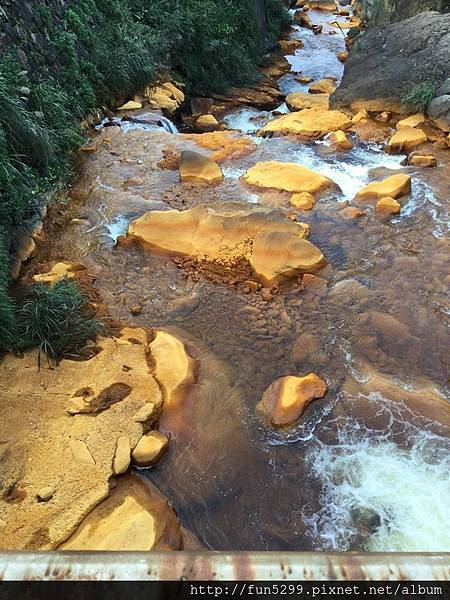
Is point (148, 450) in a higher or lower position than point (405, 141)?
lower

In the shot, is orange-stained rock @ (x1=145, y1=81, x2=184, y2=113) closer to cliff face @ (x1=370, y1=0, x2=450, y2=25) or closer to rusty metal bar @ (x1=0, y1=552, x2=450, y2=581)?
cliff face @ (x1=370, y1=0, x2=450, y2=25)

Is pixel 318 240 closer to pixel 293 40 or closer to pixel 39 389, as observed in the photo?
pixel 39 389

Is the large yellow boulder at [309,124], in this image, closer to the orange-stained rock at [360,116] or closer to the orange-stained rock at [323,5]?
the orange-stained rock at [360,116]

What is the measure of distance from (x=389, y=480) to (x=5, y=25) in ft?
23.1

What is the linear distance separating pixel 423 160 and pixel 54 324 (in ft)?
17.9

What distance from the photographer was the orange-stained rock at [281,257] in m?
4.85

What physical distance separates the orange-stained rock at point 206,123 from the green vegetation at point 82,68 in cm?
114

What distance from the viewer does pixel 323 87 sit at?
1073 cm

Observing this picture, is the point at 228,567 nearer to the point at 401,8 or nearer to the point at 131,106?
the point at 131,106

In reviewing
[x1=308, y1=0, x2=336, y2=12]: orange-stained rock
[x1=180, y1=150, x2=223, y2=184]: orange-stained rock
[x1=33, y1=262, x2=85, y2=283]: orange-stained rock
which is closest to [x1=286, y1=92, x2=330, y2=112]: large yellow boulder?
[x1=180, y1=150, x2=223, y2=184]: orange-stained rock

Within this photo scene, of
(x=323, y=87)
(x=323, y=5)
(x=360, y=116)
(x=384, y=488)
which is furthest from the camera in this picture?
(x=323, y=5)

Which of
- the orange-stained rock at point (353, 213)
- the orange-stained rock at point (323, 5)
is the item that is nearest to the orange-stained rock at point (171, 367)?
the orange-stained rock at point (353, 213)

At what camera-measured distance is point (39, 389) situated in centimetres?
368

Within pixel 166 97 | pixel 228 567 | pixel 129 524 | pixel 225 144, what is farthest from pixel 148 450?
pixel 166 97
